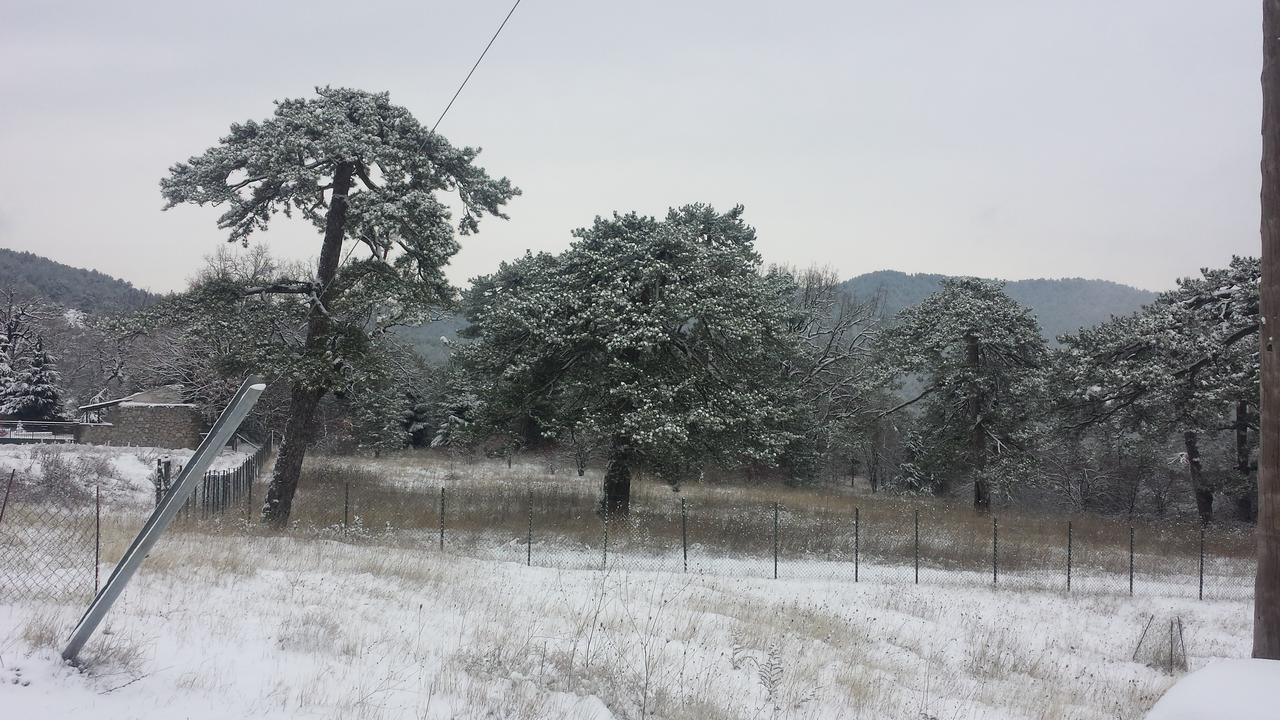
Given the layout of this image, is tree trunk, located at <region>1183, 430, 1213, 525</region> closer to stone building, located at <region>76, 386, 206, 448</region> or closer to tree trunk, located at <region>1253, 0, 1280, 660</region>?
tree trunk, located at <region>1253, 0, 1280, 660</region>

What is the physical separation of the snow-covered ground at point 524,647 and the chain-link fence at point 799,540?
3337 millimetres

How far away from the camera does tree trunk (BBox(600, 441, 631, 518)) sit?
942 inches

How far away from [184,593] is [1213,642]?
57.1ft

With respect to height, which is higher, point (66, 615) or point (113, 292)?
point (113, 292)

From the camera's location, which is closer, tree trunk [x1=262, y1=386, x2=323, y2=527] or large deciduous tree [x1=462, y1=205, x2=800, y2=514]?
tree trunk [x1=262, y1=386, x2=323, y2=527]

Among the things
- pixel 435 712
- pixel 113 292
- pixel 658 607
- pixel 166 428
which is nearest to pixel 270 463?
pixel 166 428

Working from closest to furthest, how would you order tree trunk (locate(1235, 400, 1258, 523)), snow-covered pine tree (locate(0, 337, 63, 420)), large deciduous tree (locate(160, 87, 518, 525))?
large deciduous tree (locate(160, 87, 518, 525))
tree trunk (locate(1235, 400, 1258, 523))
snow-covered pine tree (locate(0, 337, 63, 420))

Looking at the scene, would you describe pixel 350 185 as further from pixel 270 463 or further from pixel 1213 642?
pixel 270 463

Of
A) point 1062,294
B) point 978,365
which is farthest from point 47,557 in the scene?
point 1062,294

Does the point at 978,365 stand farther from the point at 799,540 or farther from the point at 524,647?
the point at 524,647

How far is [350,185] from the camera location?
61.6 ft

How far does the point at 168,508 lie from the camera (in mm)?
4789

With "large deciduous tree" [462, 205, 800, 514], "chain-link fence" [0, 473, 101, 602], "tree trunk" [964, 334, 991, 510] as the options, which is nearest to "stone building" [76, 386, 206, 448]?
"large deciduous tree" [462, 205, 800, 514]

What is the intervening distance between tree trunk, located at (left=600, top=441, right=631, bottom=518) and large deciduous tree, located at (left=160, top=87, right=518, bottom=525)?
8211 mm
